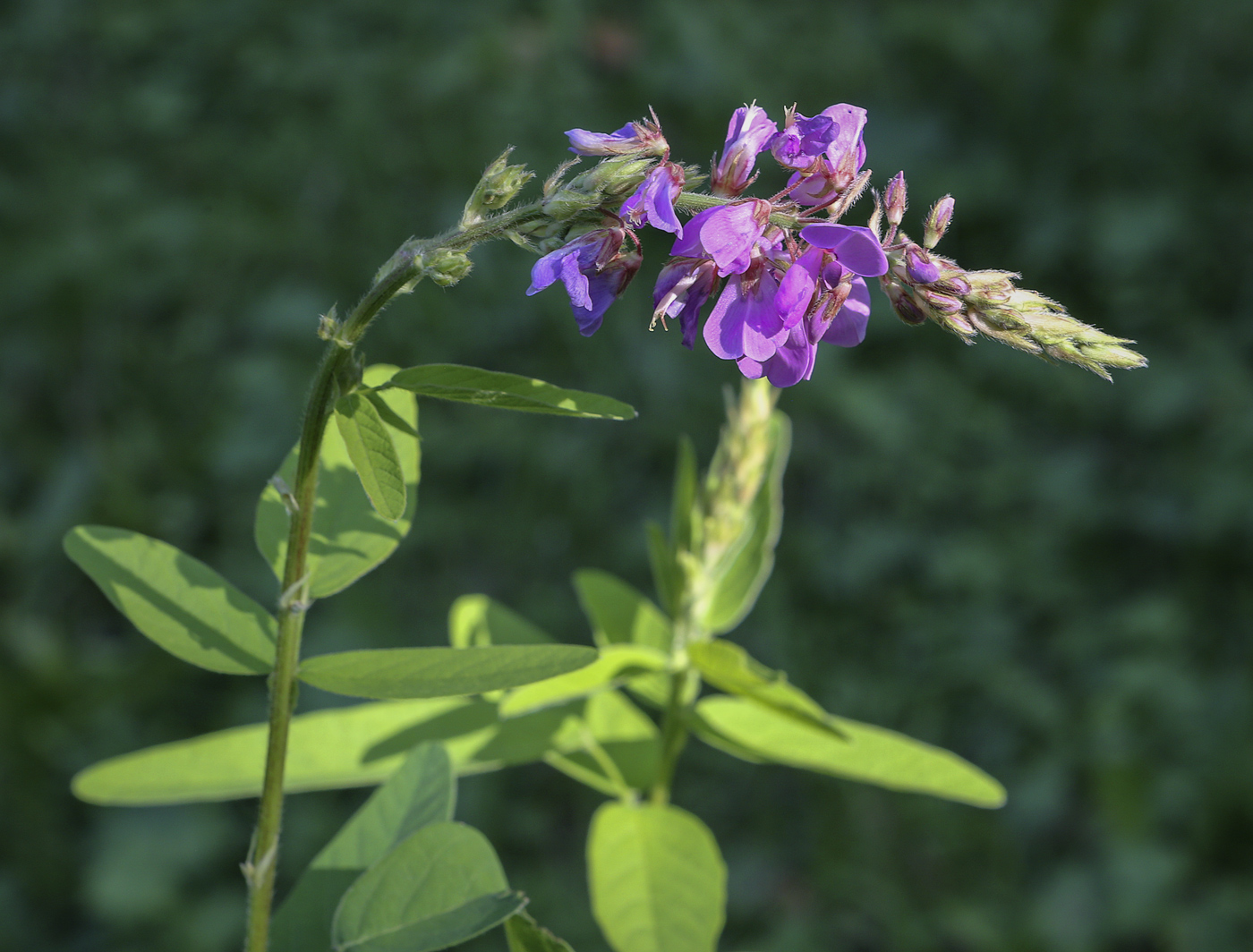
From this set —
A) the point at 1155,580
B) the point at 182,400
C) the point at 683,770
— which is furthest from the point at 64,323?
the point at 1155,580

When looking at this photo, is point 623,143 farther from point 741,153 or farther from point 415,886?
point 415,886

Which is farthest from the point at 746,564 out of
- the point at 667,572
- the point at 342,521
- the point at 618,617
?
the point at 342,521

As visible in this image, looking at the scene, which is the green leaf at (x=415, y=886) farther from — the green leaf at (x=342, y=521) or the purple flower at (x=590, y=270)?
the purple flower at (x=590, y=270)

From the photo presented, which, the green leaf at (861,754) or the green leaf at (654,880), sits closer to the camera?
the green leaf at (654,880)

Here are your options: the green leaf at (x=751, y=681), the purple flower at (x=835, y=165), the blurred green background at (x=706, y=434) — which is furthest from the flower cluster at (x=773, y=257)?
the blurred green background at (x=706, y=434)

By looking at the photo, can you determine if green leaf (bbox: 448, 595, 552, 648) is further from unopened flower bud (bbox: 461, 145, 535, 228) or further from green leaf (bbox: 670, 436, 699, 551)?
unopened flower bud (bbox: 461, 145, 535, 228)
